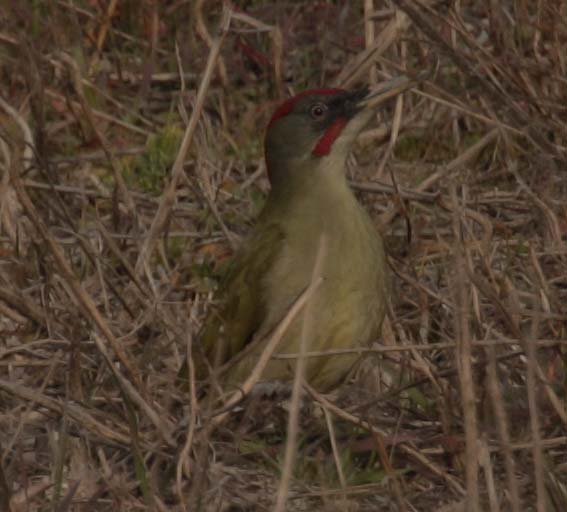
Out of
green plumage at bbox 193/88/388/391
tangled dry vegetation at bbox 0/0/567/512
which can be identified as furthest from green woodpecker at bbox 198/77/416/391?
tangled dry vegetation at bbox 0/0/567/512

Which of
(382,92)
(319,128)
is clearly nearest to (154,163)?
(319,128)

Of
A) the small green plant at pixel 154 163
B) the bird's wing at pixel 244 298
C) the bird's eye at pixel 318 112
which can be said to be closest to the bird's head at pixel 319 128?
the bird's eye at pixel 318 112

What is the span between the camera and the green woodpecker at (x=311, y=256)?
19.2 ft

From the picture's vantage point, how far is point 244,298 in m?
6.20

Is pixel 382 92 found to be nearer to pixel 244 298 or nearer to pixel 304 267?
pixel 304 267

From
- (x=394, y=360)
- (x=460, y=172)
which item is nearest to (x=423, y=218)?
(x=460, y=172)

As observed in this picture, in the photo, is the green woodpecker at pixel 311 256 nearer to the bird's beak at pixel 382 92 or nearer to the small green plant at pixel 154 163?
the bird's beak at pixel 382 92

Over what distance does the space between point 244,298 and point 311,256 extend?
327mm

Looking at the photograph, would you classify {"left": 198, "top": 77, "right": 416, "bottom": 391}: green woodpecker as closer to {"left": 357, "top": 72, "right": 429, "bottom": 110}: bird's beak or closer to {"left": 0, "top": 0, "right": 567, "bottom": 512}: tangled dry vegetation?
{"left": 357, "top": 72, "right": 429, "bottom": 110}: bird's beak

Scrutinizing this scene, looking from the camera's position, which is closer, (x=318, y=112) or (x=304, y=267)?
(x=304, y=267)

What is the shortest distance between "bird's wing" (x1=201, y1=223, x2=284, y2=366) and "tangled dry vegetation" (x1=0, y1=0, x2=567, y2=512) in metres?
0.16

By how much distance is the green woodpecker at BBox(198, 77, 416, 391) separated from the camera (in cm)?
584

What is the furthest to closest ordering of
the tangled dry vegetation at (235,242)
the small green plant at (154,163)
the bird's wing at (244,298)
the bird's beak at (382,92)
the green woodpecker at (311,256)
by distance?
the small green plant at (154,163) < the bird's beak at (382,92) < the bird's wing at (244,298) < the green woodpecker at (311,256) < the tangled dry vegetation at (235,242)

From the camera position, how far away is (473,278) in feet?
14.2
